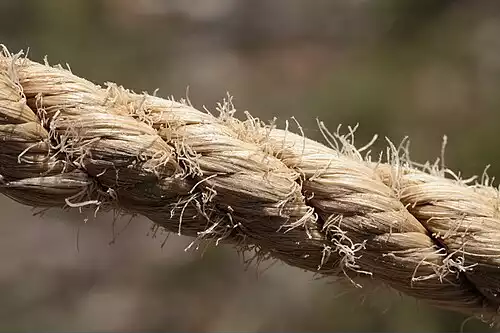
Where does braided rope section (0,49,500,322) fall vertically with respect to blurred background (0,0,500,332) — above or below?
above

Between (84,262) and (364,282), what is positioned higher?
(364,282)

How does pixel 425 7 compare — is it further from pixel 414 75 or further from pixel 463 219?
pixel 463 219

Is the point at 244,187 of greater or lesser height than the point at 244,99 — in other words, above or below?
above

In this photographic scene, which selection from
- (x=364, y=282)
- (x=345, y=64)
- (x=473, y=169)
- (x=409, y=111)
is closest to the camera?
(x=364, y=282)

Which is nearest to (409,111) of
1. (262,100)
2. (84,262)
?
(262,100)

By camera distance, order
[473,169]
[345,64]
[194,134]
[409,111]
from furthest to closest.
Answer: [345,64] < [409,111] < [473,169] < [194,134]

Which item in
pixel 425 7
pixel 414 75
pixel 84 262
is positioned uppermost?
pixel 425 7
